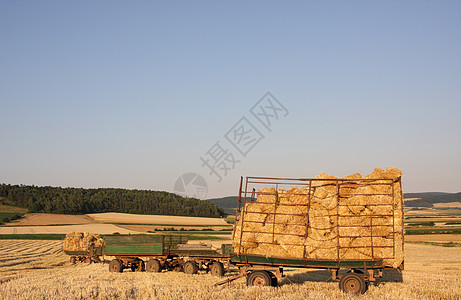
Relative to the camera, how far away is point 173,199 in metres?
134

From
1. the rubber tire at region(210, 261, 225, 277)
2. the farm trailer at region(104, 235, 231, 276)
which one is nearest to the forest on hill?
the farm trailer at region(104, 235, 231, 276)

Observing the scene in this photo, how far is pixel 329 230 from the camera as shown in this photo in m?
14.6

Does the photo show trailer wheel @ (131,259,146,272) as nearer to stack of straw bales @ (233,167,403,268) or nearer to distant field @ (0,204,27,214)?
stack of straw bales @ (233,167,403,268)

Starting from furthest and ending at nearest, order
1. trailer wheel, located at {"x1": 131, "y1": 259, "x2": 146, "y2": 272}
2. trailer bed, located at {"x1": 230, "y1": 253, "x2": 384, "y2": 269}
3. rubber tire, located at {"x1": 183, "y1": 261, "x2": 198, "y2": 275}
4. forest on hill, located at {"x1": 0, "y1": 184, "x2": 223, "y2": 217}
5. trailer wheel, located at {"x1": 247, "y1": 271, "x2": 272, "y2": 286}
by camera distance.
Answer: forest on hill, located at {"x1": 0, "y1": 184, "x2": 223, "y2": 217}
trailer wheel, located at {"x1": 131, "y1": 259, "x2": 146, "y2": 272}
rubber tire, located at {"x1": 183, "y1": 261, "x2": 198, "y2": 275}
trailer wheel, located at {"x1": 247, "y1": 271, "x2": 272, "y2": 286}
trailer bed, located at {"x1": 230, "y1": 253, "x2": 384, "y2": 269}

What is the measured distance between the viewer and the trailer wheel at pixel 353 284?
14227mm

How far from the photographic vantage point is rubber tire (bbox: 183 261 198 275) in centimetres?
2177

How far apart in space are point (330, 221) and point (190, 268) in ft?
32.4

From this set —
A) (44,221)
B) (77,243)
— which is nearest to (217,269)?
(77,243)

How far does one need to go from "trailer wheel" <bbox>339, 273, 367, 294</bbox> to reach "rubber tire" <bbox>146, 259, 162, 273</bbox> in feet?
37.3

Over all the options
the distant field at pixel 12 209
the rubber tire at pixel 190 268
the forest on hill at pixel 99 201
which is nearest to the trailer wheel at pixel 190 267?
the rubber tire at pixel 190 268

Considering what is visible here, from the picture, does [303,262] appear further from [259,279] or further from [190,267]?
[190,267]

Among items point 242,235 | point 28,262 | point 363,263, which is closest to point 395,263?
point 363,263

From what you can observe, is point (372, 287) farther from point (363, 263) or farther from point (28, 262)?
point (28, 262)

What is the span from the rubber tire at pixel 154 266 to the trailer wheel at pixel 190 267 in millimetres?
1667
